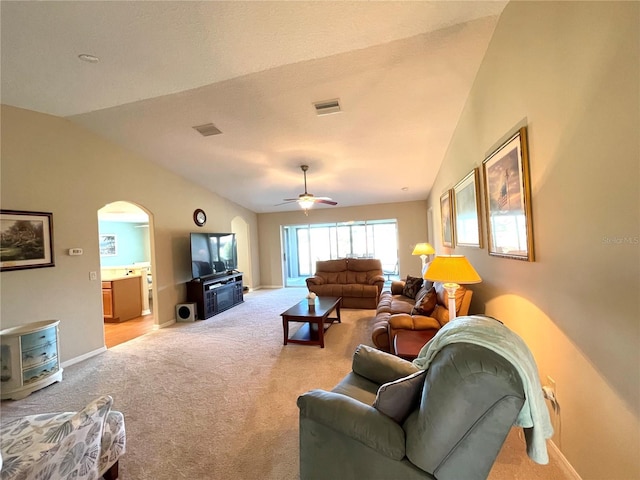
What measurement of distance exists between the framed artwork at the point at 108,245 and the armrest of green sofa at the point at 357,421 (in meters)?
7.80

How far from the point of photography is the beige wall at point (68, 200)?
9.79 feet

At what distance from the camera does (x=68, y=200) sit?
347 centimetres

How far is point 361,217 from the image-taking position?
798cm

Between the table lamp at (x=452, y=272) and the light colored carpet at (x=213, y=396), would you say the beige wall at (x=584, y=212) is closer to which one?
the table lamp at (x=452, y=272)

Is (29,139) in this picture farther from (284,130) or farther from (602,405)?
(602,405)

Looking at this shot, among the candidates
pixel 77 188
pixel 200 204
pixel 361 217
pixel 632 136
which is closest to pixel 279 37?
pixel 632 136

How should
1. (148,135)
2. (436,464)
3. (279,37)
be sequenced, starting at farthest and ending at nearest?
1. (148,135)
2. (279,37)
3. (436,464)

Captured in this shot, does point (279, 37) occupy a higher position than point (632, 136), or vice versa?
point (279, 37)

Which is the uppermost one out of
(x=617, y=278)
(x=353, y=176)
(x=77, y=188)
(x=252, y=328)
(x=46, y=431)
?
(x=353, y=176)

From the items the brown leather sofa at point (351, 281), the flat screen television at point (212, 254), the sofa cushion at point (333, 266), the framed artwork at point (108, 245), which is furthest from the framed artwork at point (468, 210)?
the framed artwork at point (108, 245)

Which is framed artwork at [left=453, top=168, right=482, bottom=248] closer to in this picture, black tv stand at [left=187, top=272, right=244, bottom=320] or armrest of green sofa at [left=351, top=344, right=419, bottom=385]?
armrest of green sofa at [left=351, top=344, right=419, bottom=385]

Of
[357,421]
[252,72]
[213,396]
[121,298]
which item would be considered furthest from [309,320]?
[121,298]

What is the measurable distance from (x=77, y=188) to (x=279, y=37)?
11.1 feet

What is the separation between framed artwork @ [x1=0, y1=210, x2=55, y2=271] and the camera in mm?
2894
